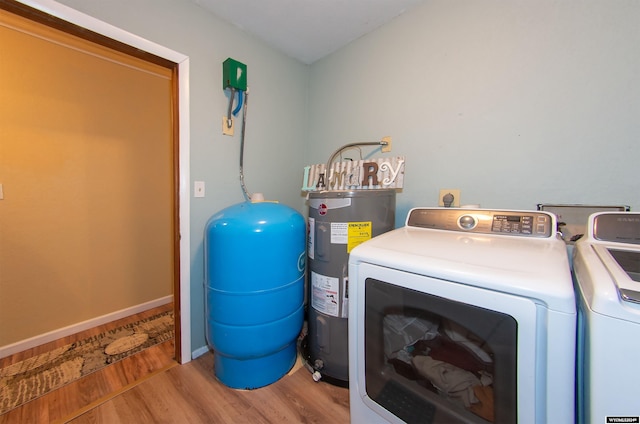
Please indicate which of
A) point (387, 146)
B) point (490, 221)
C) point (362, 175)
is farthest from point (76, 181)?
point (490, 221)

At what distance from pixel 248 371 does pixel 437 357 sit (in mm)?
1063

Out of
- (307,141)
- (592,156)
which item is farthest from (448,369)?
(307,141)

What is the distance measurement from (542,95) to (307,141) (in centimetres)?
160

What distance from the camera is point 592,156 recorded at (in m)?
1.04

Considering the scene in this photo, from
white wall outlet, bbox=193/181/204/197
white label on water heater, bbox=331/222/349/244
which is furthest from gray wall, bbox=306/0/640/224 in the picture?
white wall outlet, bbox=193/181/204/197

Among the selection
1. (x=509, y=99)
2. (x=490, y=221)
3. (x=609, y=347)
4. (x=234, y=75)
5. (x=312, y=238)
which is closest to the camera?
(x=609, y=347)

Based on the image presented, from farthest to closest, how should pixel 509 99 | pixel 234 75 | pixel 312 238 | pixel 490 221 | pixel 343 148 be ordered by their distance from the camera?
pixel 343 148 → pixel 234 75 → pixel 312 238 → pixel 509 99 → pixel 490 221

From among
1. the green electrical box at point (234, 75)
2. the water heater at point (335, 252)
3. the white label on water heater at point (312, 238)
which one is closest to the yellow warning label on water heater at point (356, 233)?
the water heater at point (335, 252)

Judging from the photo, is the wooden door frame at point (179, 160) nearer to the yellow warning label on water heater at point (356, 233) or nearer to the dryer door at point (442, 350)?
the yellow warning label on water heater at point (356, 233)

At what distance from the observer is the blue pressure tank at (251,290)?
1.27m

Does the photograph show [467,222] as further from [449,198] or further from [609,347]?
[609,347]

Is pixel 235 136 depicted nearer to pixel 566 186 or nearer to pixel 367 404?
pixel 367 404

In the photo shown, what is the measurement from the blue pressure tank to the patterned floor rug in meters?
0.83

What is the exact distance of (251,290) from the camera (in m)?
1.28
